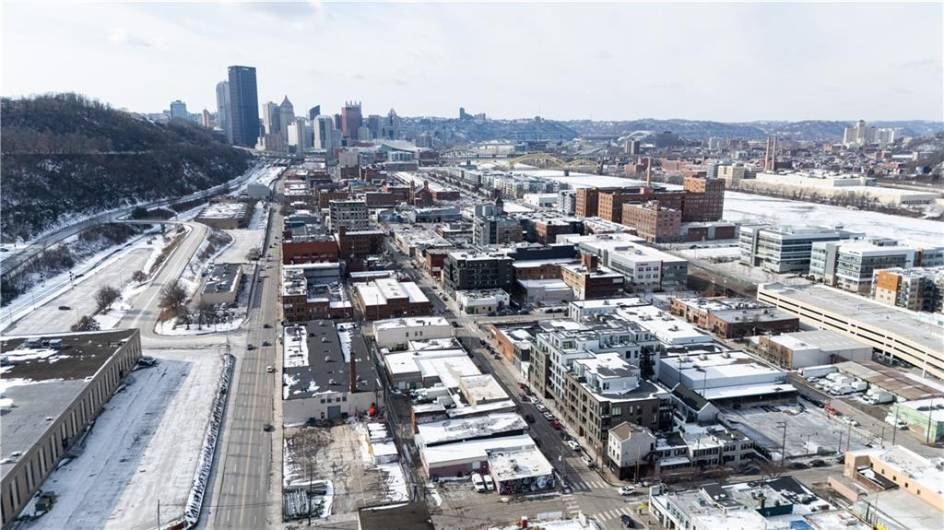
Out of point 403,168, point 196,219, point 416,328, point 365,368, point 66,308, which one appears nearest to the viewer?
point 365,368

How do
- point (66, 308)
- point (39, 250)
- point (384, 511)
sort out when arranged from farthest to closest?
1. point (39, 250)
2. point (66, 308)
3. point (384, 511)

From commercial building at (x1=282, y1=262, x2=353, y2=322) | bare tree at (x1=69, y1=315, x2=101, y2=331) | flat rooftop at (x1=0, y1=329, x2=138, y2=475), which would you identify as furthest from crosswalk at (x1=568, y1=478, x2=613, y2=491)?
bare tree at (x1=69, y1=315, x2=101, y2=331)

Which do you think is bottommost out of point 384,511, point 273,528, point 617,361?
point 273,528

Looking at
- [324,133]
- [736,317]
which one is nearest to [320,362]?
[736,317]

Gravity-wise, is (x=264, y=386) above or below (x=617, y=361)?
below

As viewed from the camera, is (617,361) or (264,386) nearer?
(617,361)

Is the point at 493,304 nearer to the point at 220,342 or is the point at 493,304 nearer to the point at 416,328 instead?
the point at 416,328

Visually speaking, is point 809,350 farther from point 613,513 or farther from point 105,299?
point 105,299

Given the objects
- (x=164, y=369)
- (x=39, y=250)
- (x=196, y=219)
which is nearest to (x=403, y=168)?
(x=196, y=219)
